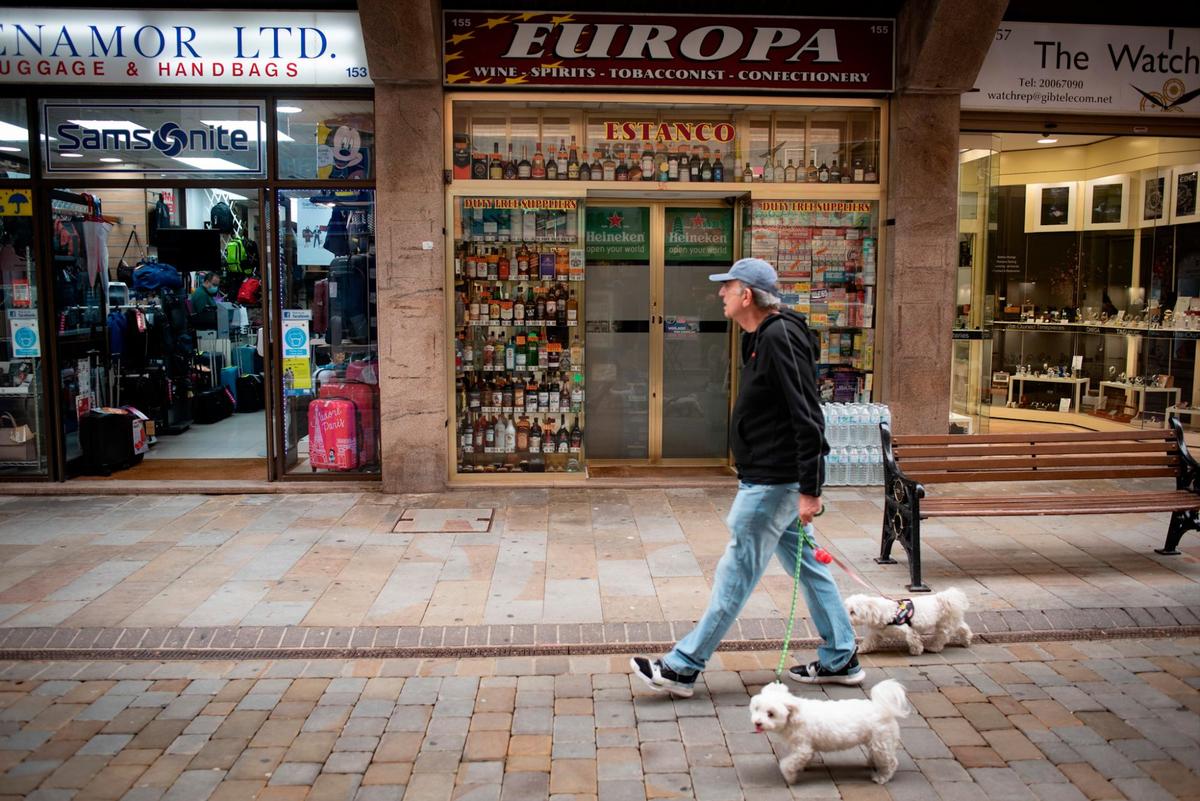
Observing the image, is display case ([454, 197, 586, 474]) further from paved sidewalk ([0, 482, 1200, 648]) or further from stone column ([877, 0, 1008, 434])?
stone column ([877, 0, 1008, 434])

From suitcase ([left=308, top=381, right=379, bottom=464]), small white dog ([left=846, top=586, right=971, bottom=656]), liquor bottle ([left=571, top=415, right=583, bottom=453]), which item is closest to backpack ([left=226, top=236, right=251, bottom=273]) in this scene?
suitcase ([left=308, top=381, right=379, bottom=464])

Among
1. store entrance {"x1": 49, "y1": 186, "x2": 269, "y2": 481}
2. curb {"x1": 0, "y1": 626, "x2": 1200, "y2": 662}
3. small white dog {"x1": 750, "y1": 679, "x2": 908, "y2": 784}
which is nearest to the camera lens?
small white dog {"x1": 750, "y1": 679, "x2": 908, "y2": 784}

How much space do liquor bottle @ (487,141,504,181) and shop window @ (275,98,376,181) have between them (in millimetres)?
1016

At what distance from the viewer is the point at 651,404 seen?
984cm

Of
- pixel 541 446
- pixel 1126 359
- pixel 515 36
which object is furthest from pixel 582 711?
pixel 1126 359

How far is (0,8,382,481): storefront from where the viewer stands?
8555 mm

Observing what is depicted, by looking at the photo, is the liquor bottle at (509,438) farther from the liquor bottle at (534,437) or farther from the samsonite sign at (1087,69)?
the samsonite sign at (1087,69)

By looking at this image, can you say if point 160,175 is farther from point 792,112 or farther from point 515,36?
point 792,112

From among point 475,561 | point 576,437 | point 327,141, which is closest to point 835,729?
point 475,561

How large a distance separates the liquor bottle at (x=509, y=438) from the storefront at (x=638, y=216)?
0.05 ft

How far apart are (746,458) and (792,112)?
5.67 m

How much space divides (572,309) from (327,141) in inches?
103

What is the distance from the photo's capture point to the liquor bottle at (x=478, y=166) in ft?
29.6

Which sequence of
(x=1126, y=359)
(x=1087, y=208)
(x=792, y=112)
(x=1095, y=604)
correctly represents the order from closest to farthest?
(x=1095, y=604)
(x=792, y=112)
(x=1126, y=359)
(x=1087, y=208)
